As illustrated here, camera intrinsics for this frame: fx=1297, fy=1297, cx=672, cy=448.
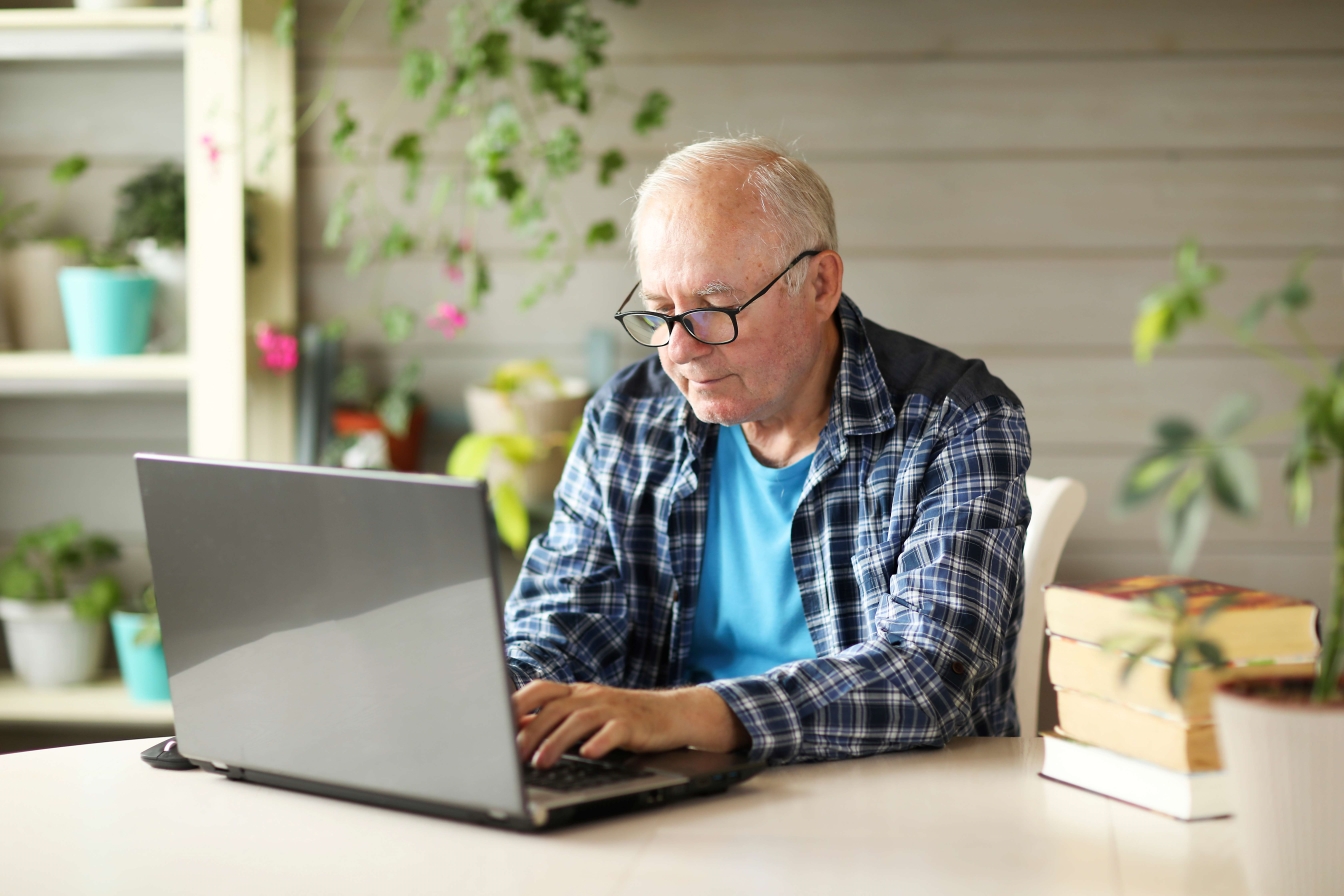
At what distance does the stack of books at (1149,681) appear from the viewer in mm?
873

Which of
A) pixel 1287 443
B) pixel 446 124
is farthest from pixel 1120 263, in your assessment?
pixel 446 124

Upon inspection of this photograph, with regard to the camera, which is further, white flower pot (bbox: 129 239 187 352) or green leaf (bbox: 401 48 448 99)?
white flower pot (bbox: 129 239 187 352)

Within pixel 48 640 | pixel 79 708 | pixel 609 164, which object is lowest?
pixel 79 708

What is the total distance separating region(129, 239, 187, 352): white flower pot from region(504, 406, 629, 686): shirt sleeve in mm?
1048

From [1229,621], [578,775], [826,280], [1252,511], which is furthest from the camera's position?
[826,280]

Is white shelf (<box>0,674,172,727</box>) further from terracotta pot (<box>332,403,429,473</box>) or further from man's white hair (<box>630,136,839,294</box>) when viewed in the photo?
man's white hair (<box>630,136,839,294</box>)

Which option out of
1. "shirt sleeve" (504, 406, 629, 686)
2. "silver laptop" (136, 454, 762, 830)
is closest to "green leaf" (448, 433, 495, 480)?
"shirt sleeve" (504, 406, 629, 686)

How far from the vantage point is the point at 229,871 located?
87cm

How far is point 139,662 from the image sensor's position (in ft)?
7.48

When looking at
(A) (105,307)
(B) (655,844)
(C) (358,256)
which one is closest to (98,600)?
(A) (105,307)

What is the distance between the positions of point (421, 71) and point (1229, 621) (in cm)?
168

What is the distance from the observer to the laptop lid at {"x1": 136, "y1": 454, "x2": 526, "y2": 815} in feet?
2.82

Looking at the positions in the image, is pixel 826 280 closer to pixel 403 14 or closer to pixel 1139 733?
pixel 1139 733

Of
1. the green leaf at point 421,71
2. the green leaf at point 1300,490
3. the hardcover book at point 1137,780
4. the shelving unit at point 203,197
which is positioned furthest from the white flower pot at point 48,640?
the green leaf at point 1300,490
